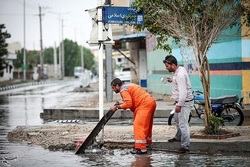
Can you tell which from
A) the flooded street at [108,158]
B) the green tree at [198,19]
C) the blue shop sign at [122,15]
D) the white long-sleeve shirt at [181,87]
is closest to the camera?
the flooded street at [108,158]

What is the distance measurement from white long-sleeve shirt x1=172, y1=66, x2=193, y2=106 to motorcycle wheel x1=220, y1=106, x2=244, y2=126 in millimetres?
4962

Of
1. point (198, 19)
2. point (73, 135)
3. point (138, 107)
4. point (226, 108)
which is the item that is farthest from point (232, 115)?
point (138, 107)

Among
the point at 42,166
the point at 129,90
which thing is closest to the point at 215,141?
the point at 129,90

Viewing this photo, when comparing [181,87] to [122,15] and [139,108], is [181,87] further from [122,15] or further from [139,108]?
[122,15]

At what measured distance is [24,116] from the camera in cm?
2247

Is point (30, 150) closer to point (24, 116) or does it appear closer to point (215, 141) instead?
point (215, 141)

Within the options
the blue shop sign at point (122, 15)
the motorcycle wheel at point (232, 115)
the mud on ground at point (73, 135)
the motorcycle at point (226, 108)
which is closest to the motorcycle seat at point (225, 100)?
the motorcycle at point (226, 108)

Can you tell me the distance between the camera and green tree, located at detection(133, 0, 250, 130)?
12.5 m

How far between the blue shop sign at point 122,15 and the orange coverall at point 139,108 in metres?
1.75

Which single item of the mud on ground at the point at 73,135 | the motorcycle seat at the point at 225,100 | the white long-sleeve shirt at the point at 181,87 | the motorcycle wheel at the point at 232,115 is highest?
the white long-sleeve shirt at the point at 181,87

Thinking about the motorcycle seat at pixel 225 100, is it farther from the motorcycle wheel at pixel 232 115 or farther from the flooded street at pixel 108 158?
the flooded street at pixel 108 158

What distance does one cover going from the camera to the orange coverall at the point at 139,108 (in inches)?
431

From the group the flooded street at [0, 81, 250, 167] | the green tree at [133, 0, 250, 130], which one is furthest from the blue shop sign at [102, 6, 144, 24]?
the flooded street at [0, 81, 250, 167]

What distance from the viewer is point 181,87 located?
35.8ft
